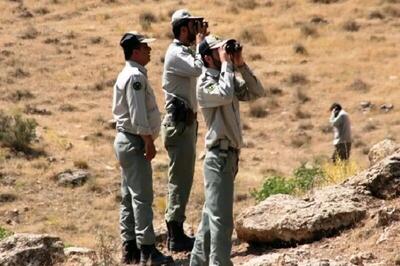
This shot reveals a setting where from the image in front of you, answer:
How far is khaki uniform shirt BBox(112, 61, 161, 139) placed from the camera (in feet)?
19.5

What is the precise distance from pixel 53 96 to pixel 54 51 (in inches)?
201

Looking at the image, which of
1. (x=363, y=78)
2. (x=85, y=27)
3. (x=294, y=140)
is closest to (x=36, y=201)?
(x=294, y=140)

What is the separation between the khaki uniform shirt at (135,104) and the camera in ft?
19.5

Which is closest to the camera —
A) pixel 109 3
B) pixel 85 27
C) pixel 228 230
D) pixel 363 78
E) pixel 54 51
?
pixel 228 230

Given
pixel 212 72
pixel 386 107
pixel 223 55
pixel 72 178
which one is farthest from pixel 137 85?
pixel 386 107

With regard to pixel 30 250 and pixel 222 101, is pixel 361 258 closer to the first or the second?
pixel 222 101

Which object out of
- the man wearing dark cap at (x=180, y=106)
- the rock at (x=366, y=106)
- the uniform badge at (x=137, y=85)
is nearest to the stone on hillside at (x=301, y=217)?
the man wearing dark cap at (x=180, y=106)

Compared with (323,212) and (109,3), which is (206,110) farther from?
(109,3)

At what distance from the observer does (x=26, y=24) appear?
3197 cm

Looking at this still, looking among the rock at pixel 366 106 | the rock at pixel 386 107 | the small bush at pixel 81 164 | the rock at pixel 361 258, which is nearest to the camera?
the rock at pixel 361 258

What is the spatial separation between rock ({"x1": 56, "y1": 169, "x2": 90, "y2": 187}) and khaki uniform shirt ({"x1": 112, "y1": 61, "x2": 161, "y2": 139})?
9944 millimetres

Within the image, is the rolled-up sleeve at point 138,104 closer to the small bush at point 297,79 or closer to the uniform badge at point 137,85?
the uniform badge at point 137,85

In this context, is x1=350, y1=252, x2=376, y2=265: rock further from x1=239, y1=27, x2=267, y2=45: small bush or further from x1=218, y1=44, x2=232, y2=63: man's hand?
x1=239, y1=27, x2=267, y2=45: small bush

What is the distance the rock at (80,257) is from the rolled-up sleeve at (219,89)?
1.83 m
